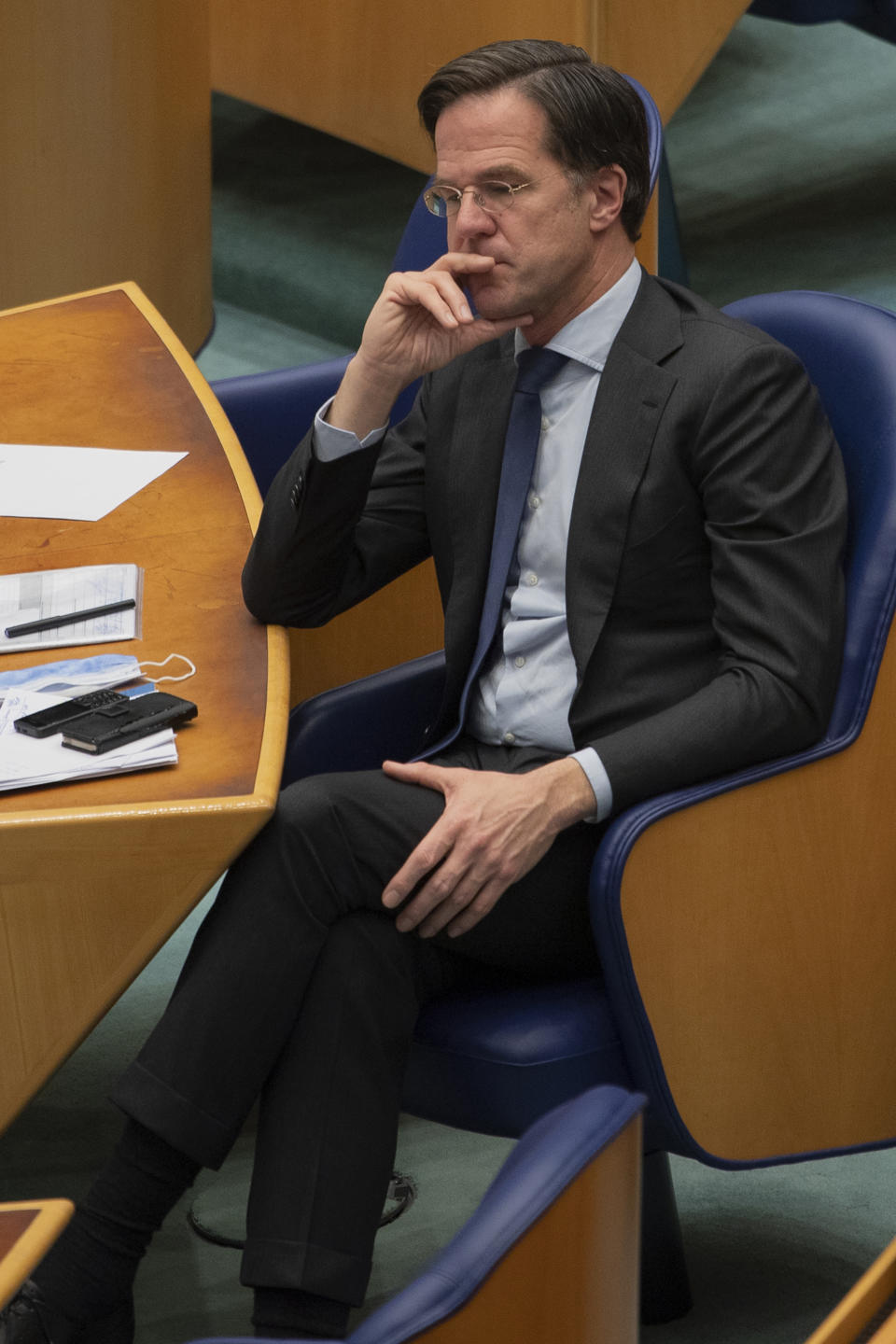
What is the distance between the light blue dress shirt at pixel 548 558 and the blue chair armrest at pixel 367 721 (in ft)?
0.52

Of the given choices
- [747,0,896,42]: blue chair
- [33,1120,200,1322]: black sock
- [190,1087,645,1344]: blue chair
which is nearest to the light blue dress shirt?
[33,1120,200,1322]: black sock

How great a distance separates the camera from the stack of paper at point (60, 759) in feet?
5.46

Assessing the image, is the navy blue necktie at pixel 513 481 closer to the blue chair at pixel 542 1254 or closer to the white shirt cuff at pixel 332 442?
the white shirt cuff at pixel 332 442

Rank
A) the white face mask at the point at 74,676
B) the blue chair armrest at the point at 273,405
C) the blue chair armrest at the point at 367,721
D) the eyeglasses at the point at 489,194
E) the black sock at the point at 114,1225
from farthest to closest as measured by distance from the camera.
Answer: the blue chair armrest at the point at 273,405 → the blue chair armrest at the point at 367,721 → the eyeglasses at the point at 489,194 → the white face mask at the point at 74,676 → the black sock at the point at 114,1225

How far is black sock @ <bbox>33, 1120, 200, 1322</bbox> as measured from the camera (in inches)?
67.6

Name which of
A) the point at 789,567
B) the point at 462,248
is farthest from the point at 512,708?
the point at 462,248

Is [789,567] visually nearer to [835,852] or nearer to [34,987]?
[835,852]

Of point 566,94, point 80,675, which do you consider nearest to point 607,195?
point 566,94

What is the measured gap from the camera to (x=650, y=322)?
6.48ft

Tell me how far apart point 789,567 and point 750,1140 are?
54 centimetres

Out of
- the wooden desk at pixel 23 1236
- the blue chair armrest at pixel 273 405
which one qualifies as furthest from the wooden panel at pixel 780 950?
the blue chair armrest at pixel 273 405

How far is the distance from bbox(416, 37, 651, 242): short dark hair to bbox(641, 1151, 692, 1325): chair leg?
100cm

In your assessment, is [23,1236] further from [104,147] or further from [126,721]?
[104,147]

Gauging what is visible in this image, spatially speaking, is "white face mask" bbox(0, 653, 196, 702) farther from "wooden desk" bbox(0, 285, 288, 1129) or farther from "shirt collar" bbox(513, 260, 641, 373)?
"shirt collar" bbox(513, 260, 641, 373)
